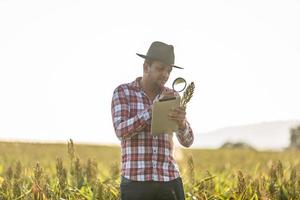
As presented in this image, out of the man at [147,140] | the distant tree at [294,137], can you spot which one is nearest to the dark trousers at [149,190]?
the man at [147,140]

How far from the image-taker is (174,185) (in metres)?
4.80

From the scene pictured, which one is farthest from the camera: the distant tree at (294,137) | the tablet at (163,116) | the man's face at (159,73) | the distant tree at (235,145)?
the distant tree at (294,137)

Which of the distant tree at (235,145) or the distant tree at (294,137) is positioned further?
the distant tree at (294,137)

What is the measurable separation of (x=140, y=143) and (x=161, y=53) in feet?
2.38

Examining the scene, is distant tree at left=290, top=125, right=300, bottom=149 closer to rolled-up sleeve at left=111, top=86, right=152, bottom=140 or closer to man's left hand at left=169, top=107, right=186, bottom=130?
rolled-up sleeve at left=111, top=86, right=152, bottom=140

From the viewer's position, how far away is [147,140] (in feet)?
Result: 15.5

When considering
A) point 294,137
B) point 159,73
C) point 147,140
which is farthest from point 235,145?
point 159,73

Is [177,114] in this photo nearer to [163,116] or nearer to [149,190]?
[163,116]

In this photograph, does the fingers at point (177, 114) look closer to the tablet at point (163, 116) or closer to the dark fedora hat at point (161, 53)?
the tablet at point (163, 116)

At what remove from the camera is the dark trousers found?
4691 mm

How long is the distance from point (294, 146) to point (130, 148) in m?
74.5

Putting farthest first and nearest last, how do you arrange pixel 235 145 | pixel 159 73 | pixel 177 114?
pixel 235 145
pixel 159 73
pixel 177 114

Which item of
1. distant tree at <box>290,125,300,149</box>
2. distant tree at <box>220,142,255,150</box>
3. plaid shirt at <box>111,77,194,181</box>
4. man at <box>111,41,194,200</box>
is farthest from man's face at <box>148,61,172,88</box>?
distant tree at <box>290,125,300,149</box>

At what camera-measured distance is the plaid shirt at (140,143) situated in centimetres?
470
